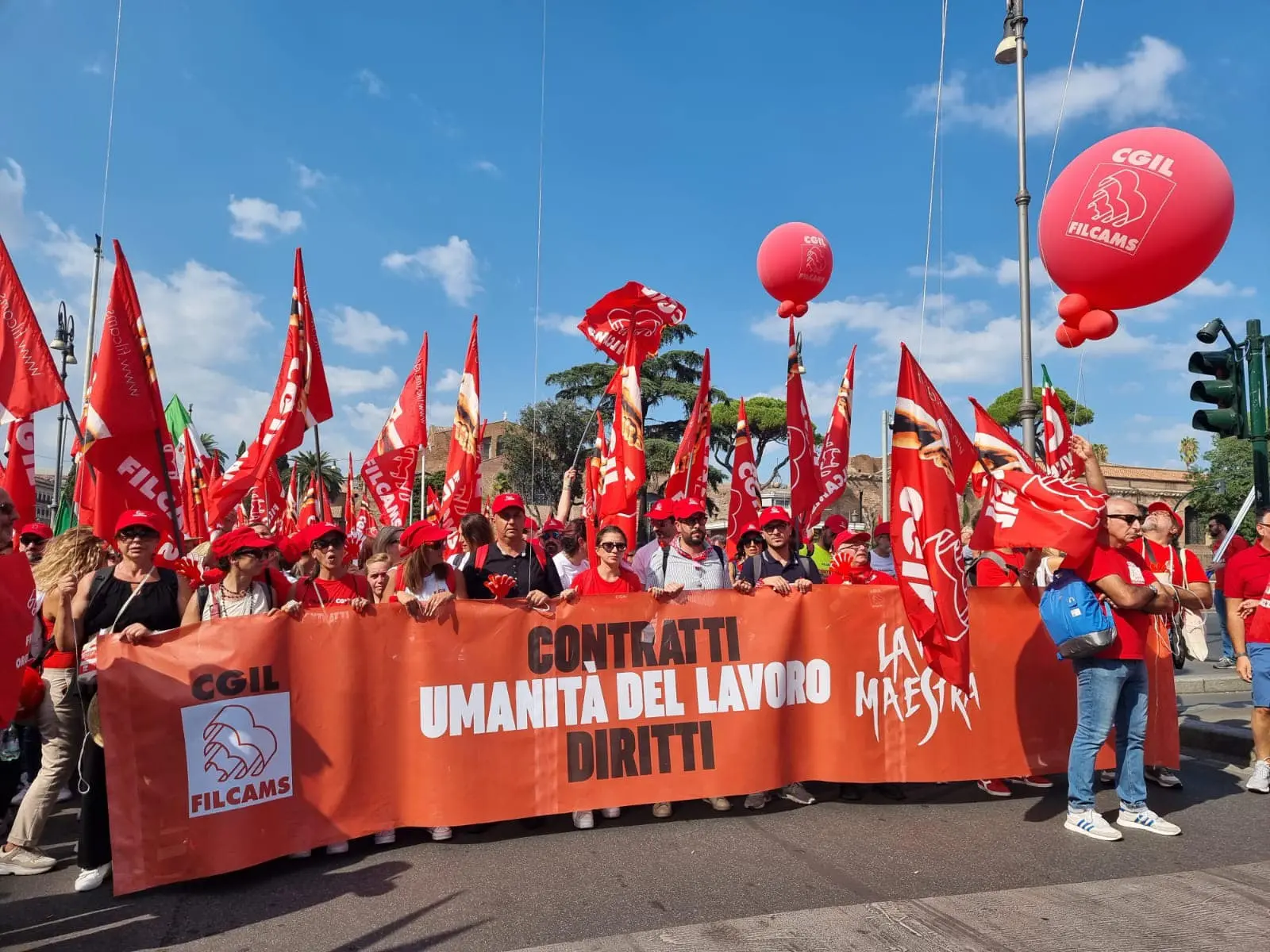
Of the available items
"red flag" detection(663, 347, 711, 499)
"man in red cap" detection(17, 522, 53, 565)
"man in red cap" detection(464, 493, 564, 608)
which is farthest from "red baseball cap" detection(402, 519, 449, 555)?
"red flag" detection(663, 347, 711, 499)

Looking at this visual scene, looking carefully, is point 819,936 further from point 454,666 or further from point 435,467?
point 435,467

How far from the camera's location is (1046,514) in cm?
446

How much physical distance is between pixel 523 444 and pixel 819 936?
4376 centimetres

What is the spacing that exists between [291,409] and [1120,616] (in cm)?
587

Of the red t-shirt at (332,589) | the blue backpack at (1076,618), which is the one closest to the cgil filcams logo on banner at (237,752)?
the red t-shirt at (332,589)

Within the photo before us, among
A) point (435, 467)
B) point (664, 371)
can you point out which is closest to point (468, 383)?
point (664, 371)

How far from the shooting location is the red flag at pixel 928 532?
4.79 metres

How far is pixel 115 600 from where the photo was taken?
4.15 metres

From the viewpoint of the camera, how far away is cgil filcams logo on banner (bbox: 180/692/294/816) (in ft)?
13.1

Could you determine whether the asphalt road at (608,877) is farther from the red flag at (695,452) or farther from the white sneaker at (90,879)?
the red flag at (695,452)

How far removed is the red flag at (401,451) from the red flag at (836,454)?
4.28 metres

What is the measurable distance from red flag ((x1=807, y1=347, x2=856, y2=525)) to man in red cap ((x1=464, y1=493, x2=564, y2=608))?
478 cm

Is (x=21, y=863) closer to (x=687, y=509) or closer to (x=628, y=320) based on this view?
(x=687, y=509)

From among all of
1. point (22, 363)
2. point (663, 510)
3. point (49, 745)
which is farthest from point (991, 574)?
point (22, 363)
